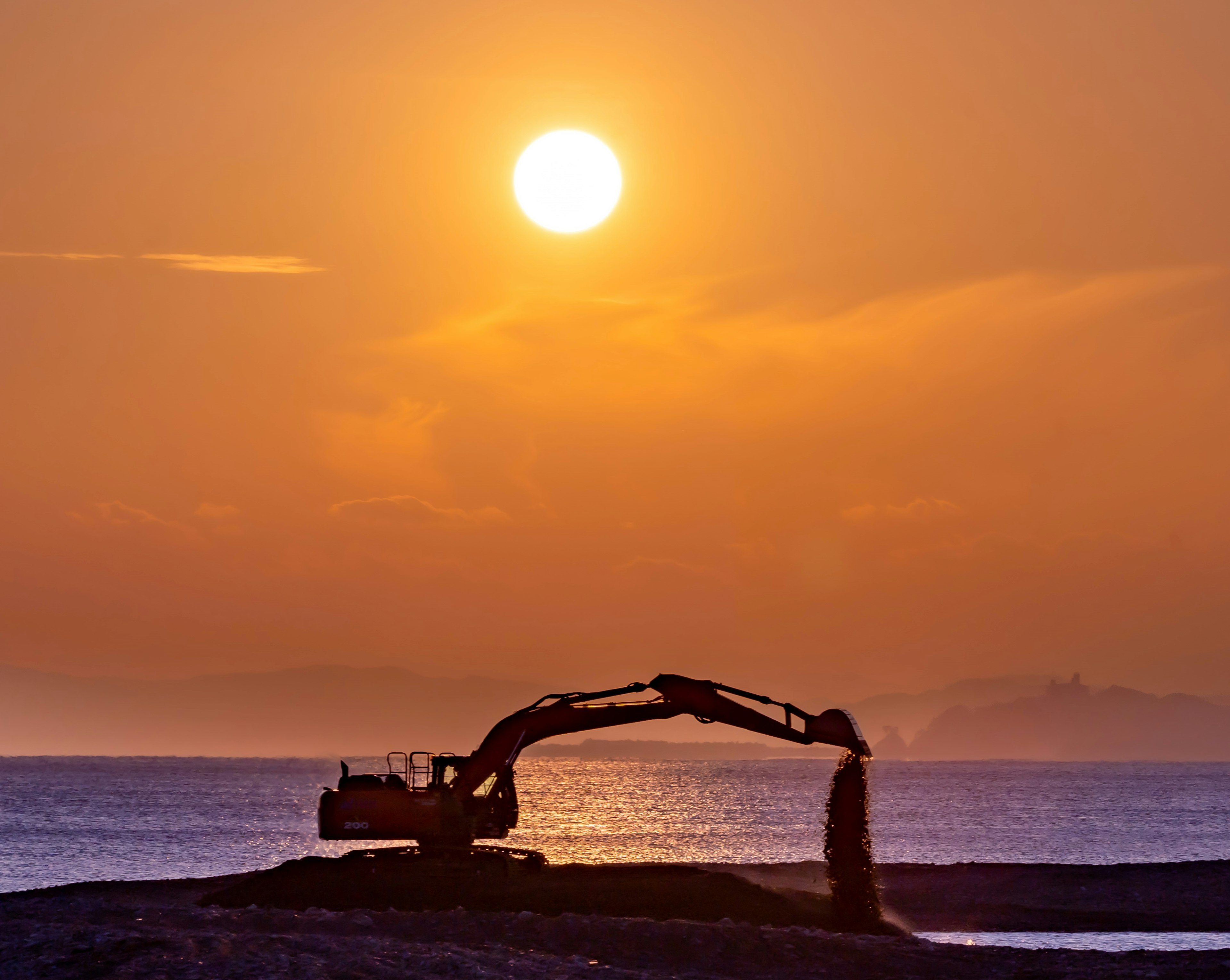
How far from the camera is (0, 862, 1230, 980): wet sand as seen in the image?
24969 millimetres

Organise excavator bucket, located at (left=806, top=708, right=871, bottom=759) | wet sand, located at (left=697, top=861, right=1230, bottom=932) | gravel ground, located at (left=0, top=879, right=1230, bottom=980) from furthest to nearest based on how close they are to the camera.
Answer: wet sand, located at (left=697, top=861, right=1230, bottom=932) < excavator bucket, located at (left=806, top=708, right=871, bottom=759) < gravel ground, located at (left=0, top=879, right=1230, bottom=980)

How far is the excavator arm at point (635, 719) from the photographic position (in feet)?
125

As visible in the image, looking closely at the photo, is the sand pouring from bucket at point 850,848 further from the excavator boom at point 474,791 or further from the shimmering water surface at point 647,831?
the shimmering water surface at point 647,831

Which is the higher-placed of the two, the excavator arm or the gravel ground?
the excavator arm

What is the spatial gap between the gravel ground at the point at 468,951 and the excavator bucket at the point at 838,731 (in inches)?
190

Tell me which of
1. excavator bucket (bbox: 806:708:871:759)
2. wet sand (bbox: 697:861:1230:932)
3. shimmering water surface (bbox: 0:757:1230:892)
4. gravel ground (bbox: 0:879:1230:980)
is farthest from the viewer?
shimmering water surface (bbox: 0:757:1230:892)

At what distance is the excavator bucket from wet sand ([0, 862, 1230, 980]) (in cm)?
479

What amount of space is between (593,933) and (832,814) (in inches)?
342

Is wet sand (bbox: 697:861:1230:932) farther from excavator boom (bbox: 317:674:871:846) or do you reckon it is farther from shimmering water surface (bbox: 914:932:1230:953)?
excavator boom (bbox: 317:674:871:846)

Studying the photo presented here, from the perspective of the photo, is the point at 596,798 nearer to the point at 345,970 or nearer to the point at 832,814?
the point at 832,814

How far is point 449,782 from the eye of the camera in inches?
1735

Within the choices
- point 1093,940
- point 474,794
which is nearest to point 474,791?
point 474,794

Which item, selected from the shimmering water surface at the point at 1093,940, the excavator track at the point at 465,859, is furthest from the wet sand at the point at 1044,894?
the excavator track at the point at 465,859

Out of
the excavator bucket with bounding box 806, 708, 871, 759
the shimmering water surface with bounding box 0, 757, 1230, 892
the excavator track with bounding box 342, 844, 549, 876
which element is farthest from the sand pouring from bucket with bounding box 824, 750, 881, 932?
the shimmering water surface with bounding box 0, 757, 1230, 892
